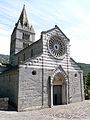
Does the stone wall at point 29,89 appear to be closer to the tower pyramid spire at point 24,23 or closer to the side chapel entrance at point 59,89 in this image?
the side chapel entrance at point 59,89

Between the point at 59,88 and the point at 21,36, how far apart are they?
1731 cm

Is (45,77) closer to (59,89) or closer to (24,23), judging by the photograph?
(59,89)

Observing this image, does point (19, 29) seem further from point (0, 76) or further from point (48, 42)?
point (48, 42)

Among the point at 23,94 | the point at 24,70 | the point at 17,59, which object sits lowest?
the point at 23,94

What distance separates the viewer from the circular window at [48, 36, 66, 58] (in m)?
22.7

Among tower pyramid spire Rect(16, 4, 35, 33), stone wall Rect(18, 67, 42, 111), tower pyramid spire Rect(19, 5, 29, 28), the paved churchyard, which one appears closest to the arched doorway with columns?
stone wall Rect(18, 67, 42, 111)

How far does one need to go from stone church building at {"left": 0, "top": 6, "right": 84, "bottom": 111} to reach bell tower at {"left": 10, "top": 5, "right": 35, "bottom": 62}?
757 centimetres

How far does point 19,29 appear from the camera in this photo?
116ft

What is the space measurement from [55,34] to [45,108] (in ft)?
35.3

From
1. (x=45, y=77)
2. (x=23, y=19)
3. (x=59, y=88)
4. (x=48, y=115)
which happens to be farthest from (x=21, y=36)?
(x=48, y=115)

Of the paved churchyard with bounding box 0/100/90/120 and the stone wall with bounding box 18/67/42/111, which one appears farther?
the stone wall with bounding box 18/67/42/111

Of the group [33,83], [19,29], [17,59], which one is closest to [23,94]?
[33,83]

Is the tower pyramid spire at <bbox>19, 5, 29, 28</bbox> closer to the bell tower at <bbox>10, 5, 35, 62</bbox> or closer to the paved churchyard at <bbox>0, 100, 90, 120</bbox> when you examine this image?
the bell tower at <bbox>10, 5, 35, 62</bbox>

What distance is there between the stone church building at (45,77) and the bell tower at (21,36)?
24.8 ft
